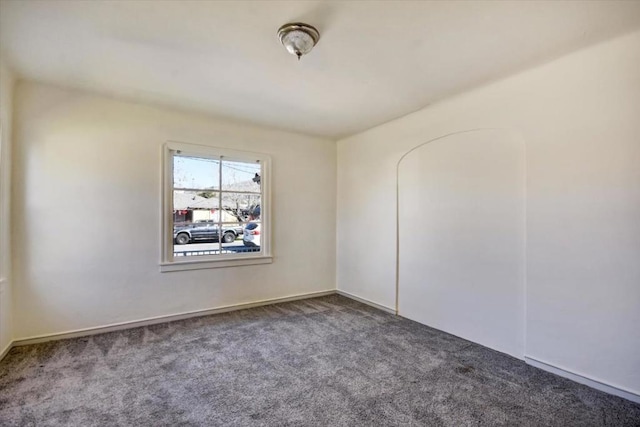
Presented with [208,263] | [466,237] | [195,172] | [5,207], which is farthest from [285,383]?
[5,207]

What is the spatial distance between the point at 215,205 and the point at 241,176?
55 cm

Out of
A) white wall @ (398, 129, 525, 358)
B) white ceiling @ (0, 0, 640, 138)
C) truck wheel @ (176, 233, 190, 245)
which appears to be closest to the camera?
white ceiling @ (0, 0, 640, 138)

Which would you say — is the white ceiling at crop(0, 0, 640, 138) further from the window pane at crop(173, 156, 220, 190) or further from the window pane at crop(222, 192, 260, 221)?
the window pane at crop(222, 192, 260, 221)

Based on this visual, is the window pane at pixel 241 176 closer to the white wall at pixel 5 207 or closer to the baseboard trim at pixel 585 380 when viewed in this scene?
the white wall at pixel 5 207

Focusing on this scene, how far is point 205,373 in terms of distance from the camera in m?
2.43

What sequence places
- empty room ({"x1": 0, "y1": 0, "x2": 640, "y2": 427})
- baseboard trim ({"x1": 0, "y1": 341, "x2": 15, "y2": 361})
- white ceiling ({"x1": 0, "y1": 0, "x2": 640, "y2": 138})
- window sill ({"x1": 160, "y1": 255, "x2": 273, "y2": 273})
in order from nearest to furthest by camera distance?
white ceiling ({"x1": 0, "y1": 0, "x2": 640, "y2": 138})
empty room ({"x1": 0, "y1": 0, "x2": 640, "y2": 427})
baseboard trim ({"x1": 0, "y1": 341, "x2": 15, "y2": 361})
window sill ({"x1": 160, "y1": 255, "x2": 273, "y2": 273})

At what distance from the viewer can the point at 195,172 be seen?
12.8ft

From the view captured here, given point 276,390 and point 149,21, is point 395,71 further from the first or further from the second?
point 276,390

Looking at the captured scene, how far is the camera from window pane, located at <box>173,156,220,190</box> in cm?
379

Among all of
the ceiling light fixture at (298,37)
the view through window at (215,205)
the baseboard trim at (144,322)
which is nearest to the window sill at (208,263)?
the view through window at (215,205)

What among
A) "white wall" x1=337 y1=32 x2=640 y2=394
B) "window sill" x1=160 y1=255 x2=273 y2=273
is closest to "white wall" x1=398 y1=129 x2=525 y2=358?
"white wall" x1=337 y1=32 x2=640 y2=394

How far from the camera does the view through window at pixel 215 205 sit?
3801mm

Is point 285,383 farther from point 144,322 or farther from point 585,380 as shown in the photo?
point 585,380

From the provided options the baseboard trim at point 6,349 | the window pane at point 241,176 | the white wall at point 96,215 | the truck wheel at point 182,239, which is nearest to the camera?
the baseboard trim at point 6,349
